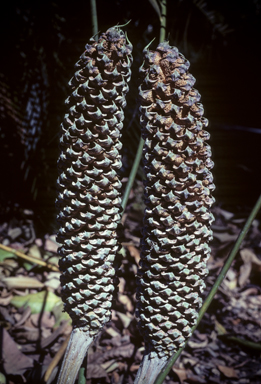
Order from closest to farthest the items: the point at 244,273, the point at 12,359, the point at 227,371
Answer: the point at 12,359
the point at 227,371
the point at 244,273

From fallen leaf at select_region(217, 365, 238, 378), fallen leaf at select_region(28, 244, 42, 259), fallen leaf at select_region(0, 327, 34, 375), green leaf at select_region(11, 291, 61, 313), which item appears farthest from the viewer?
fallen leaf at select_region(28, 244, 42, 259)

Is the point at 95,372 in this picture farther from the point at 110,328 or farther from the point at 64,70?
the point at 64,70

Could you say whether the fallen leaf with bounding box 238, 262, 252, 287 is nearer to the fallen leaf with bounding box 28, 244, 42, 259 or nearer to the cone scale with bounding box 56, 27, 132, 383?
the fallen leaf with bounding box 28, 244, 42, 259

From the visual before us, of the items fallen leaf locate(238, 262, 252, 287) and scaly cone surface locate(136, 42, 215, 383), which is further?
fallen leaf locate(238, 262, 252, 287)

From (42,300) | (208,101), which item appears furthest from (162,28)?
(208,101)

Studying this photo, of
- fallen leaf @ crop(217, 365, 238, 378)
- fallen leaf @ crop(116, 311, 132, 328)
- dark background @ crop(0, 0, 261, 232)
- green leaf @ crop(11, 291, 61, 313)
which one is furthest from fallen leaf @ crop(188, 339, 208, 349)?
dark background @ crop(0, 0, 261, 232)

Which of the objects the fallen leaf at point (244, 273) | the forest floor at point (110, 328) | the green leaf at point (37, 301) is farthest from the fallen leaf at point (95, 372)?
the fallen leaf at point (244, 273)

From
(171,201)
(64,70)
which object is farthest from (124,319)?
(64,70)

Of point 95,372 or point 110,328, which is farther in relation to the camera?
point 110,328
